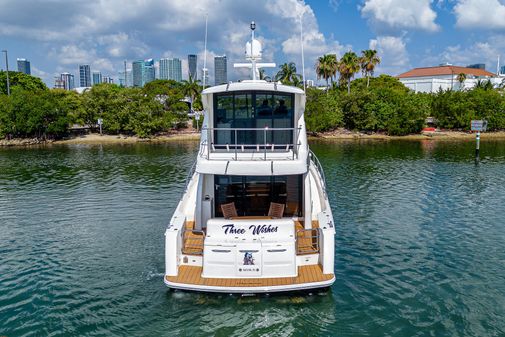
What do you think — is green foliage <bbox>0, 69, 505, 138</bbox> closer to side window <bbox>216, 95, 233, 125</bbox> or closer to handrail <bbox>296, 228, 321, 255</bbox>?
side window <bbox>216, 95, 233, 125</bbox>

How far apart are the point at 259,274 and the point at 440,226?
11347 millimetres

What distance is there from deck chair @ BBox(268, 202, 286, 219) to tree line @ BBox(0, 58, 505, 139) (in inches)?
1933

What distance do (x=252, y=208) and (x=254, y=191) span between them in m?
0.57

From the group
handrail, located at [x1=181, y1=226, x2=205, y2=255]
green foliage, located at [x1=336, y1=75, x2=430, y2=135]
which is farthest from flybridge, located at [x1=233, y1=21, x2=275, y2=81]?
green foliage, located at [x1=336, y1=75, x2=430, y2=135]

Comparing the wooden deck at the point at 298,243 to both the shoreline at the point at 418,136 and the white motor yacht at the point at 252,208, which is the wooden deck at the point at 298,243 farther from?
the shoreline at the point at 418,136

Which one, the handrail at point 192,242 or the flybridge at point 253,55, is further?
the flybridge at point 253,55

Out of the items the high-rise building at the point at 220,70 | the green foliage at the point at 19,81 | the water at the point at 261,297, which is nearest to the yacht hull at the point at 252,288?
the water at the point at 261,297

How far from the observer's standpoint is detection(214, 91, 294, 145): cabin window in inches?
524

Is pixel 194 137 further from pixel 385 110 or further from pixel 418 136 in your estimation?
pixel 418 136

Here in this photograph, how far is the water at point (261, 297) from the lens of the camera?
1038cm

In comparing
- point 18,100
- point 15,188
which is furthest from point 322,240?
point 18,100

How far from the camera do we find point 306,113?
200ft

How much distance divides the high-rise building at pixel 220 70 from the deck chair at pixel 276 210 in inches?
211

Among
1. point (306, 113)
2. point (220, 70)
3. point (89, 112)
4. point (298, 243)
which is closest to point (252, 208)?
point (298, 243)
